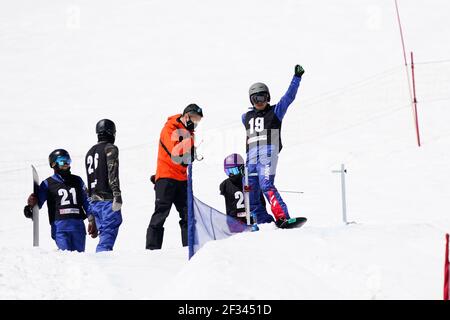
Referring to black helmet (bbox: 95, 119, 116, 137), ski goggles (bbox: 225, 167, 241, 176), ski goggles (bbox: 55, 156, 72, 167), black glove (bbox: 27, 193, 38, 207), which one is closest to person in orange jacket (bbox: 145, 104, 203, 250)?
black helmet (bbox: 95, 119, 116, 137)

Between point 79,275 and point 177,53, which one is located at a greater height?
point 177,53

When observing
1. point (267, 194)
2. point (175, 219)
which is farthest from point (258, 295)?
point (175, 219)

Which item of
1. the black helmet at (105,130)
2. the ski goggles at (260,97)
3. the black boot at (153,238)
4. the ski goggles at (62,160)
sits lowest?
the black boot at (153,238)

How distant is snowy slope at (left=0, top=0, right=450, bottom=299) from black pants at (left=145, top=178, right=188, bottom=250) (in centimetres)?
23

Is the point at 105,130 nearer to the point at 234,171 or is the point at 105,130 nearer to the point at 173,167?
the point at 173,167

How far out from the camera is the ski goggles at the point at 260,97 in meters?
8.41

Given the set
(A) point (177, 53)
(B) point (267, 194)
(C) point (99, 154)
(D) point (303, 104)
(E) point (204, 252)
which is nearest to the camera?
(E) point (204, 252)

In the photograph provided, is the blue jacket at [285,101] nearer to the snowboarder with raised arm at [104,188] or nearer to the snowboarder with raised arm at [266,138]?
the snowboarder with raised arm at [266,138]

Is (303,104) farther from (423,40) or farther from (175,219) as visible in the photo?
(175,219)

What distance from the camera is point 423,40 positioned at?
973 inches

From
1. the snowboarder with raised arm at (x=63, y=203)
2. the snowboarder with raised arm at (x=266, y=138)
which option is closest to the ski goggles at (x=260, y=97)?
the snowboarder with raised arm at (x=266, y=138)

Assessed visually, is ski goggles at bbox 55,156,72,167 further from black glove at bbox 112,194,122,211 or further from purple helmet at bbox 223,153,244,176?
purple helmet at bbox 223,153,244,176
